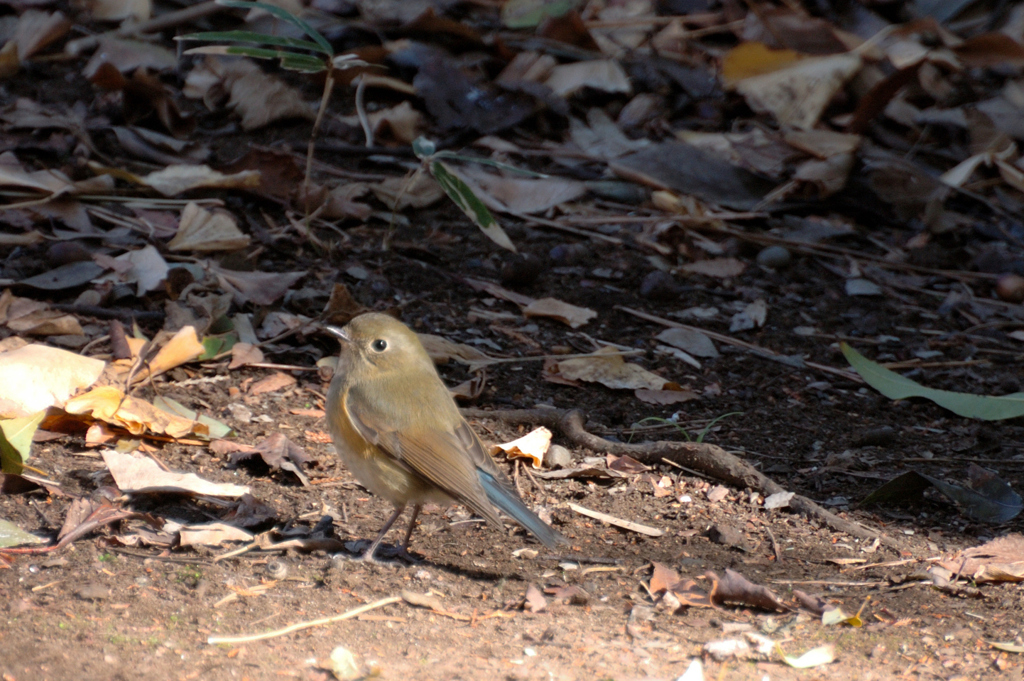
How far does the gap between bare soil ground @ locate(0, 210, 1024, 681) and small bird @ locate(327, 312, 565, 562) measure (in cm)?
20

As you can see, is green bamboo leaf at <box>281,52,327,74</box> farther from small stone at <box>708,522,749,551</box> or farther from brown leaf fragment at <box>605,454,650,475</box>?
small stone at <box>708,522,749,551</box>

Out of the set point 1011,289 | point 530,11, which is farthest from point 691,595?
point 530,11

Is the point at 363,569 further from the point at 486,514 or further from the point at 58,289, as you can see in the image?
the point at 58,289

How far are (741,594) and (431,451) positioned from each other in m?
1.06

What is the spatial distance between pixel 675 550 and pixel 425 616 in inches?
35.4

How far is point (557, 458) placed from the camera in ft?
12.1

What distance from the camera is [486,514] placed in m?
3.02

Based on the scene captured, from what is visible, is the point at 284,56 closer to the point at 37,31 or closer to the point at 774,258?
the point at 37,31

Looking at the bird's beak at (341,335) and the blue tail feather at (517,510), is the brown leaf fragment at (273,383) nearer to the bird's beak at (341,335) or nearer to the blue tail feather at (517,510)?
the bird's beak at (341,335)

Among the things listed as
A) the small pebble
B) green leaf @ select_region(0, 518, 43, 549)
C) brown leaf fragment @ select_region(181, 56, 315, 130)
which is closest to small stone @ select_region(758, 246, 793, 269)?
the small pebble

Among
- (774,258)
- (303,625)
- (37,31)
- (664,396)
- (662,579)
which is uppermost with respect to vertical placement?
(37,31)

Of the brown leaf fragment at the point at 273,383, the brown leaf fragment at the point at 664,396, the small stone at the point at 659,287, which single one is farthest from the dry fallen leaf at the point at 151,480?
the small stone at the point at 659,287

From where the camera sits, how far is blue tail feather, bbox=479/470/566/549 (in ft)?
9.69

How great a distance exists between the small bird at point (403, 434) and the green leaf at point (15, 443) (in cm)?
89
